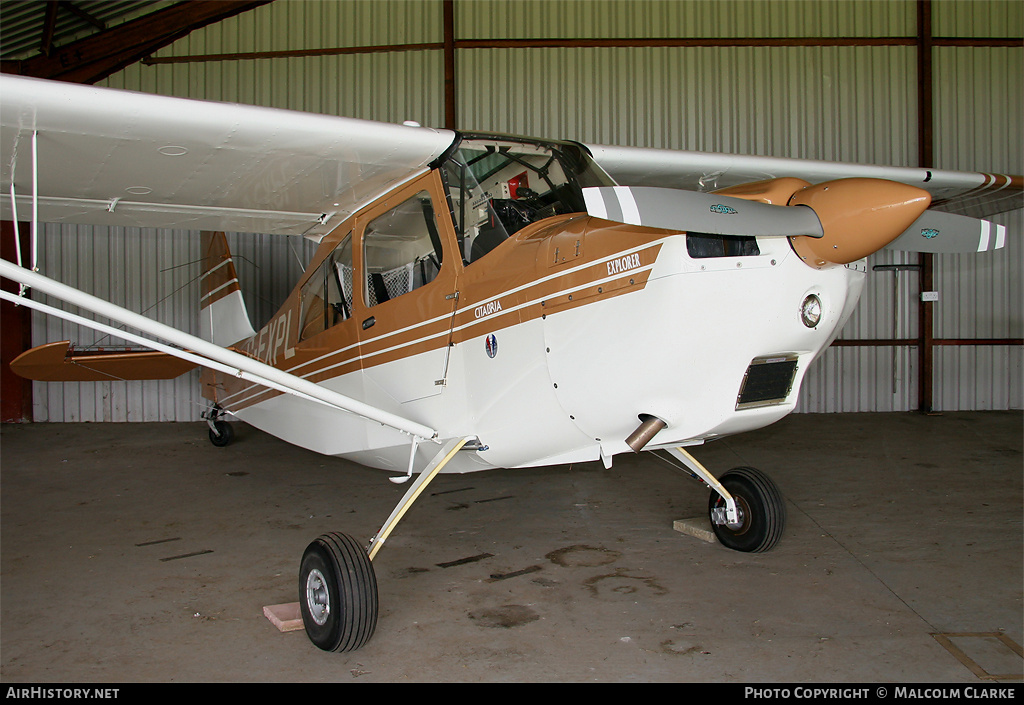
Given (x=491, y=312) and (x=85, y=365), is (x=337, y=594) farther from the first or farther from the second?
(x=85, y=365)

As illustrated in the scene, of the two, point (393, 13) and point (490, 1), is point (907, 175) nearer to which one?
point (490, 1)

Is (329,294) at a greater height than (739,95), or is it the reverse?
(739,95)

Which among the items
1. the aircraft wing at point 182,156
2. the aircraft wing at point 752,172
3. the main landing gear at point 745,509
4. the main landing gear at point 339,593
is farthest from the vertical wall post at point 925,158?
the main landing gear at point 339,593

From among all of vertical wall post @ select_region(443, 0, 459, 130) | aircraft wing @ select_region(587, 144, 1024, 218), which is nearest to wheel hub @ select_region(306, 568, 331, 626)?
aircraft wing @ select_region(587, 144, 1024, 218)

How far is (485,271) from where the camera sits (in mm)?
3305

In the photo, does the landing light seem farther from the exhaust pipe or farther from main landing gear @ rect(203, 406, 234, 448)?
main landing gear @ rect(203, 406, 234, 448)

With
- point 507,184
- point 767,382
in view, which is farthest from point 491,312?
point 767,382

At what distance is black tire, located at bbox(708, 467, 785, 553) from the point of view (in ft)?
13.0

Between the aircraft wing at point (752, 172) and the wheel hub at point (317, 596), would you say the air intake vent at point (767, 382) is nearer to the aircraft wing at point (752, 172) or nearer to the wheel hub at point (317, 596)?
the wheel hub at point (317, 596)

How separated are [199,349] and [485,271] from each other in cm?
140

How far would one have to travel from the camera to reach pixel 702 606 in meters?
3.31

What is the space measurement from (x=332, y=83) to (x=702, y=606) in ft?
29.6

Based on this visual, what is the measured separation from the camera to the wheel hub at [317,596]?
309cm

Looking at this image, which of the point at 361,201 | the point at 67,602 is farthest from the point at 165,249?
the point at 67,602
